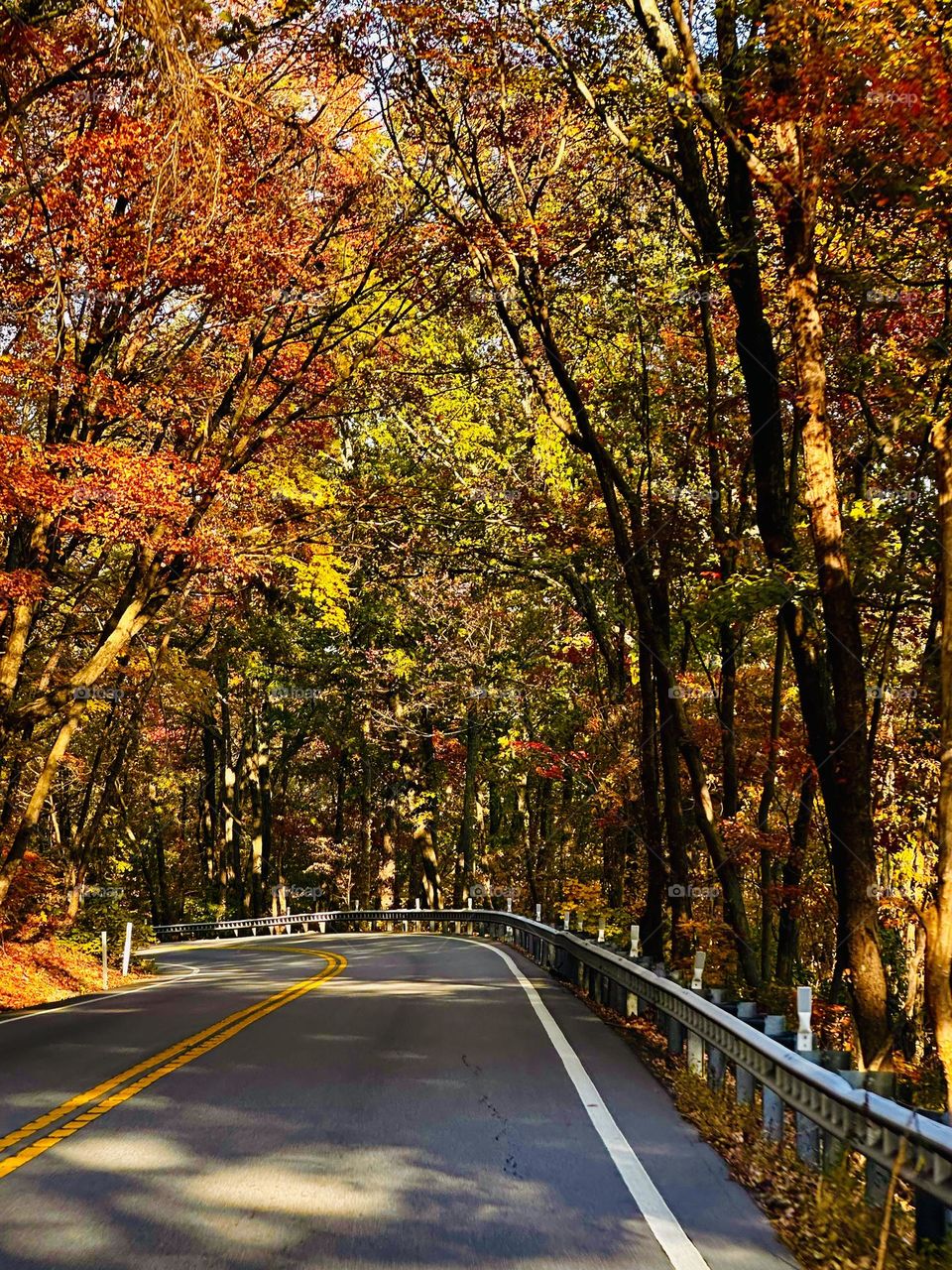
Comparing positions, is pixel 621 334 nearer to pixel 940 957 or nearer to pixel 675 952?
pixel 675 952

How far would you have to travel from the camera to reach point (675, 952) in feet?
63.6

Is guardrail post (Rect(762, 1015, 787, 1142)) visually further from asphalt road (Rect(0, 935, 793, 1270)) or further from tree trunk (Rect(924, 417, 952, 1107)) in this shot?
tree trunk (Rect(924, 417, 952, 1107))

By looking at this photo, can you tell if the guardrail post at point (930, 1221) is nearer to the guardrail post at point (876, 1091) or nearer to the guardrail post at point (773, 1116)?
the guardrail post at point (876, 1091)

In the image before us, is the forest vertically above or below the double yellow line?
above

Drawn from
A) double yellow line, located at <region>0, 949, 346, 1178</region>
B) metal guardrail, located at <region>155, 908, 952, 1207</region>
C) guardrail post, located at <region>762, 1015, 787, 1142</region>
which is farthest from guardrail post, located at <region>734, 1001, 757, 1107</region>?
double yellow line, located at <region>0, 949, 346, 1178</region>

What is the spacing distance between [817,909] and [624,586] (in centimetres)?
747

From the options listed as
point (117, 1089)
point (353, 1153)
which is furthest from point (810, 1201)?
point (117, 1089)

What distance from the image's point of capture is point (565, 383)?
16828mm

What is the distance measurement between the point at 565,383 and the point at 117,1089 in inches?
437

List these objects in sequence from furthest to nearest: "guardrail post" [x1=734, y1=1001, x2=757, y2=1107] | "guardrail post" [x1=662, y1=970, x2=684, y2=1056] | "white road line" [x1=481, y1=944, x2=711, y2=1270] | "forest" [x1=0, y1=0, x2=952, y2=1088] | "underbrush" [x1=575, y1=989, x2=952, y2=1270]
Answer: "forest" [x1=0, y1=0, x2=952, y2=1088] < "guardrail post" [x1=662, y1=970, x2=684, y2=1056] < "guardrail post" [x1=734, y1=1001, x2=757, y2=1107] < "white road line" [x1=481, y1=944, x2=711, y2=1270] < "underbrush" [x1=575, y1=989, x2=952, y2=1270]

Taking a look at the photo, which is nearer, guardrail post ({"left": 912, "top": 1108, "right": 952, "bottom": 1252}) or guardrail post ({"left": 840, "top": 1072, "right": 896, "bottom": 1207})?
guardrail post ({"left": 912, "top": 1108, "right": 952, "bottom": 1252})

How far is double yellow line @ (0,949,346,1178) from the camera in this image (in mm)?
6961

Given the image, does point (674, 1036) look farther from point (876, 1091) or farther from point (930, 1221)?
point (930, 1221)

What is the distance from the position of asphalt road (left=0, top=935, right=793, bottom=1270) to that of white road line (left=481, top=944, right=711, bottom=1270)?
0.02m
